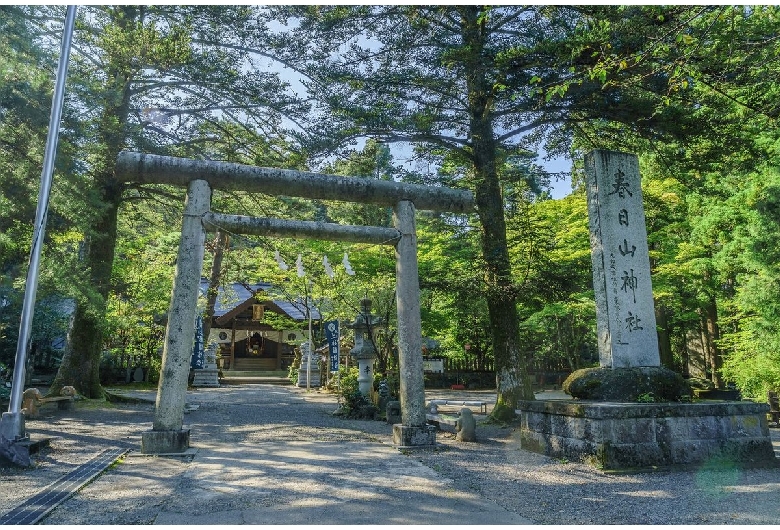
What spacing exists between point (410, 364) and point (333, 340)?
23.9 ft

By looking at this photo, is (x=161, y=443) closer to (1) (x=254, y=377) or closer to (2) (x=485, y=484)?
(2) (x=485, y=484)

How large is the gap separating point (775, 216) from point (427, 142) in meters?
9.17

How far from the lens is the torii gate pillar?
24.8 feet

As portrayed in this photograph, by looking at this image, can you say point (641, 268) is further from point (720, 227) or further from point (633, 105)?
point (720, 227)

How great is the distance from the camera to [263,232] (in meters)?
7.82

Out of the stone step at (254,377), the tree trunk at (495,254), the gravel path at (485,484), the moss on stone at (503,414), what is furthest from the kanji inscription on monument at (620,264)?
the stone step at (254,377)

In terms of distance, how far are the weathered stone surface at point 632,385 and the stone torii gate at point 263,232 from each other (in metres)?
2.32

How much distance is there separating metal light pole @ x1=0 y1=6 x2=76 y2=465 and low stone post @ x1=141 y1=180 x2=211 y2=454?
144cm

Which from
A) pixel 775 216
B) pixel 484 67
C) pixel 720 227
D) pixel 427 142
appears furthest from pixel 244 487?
pixel 720 227

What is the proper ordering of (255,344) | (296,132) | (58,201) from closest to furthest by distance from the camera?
1. (58,201)
2. (296,132)
3. (255,344)

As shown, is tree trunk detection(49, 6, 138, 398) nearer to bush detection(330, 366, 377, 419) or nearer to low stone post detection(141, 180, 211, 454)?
low stone post detection(141, 180, 211, 454)

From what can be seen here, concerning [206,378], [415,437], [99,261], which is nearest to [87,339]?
[99,261]

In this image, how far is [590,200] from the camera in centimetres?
760

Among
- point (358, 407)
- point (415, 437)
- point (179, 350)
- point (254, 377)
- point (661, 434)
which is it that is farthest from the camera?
point (254, 377)
